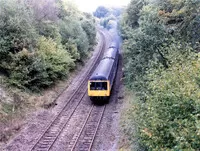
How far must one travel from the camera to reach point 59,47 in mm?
25234

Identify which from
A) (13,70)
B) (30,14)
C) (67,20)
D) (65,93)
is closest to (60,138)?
(13,70)

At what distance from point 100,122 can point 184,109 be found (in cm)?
1010

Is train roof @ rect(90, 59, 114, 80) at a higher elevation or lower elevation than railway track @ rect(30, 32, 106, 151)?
higher

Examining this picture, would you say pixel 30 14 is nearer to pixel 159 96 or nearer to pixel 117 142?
pixel 117 142

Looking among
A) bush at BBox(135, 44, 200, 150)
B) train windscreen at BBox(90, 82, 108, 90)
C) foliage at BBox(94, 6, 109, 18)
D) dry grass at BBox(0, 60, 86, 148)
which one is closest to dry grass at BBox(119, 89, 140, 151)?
train windscreen at BBox(90, 82, 108, 90)

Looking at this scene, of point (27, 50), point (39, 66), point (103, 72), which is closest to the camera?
point (27, 50)

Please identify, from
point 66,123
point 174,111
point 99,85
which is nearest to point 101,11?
point 99,85

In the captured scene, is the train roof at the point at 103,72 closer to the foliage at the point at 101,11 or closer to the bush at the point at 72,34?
the bush at the point at 72,34

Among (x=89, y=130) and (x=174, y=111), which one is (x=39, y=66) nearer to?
(x=89, y=130)

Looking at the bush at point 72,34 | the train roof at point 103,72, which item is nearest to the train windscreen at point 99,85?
the train roof at point 103,72

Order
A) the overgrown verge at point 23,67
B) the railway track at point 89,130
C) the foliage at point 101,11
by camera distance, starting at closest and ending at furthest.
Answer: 1. the railway track at point 89,130
2. the overgrown verge at point 23,67
3. the foliage at point 101,11

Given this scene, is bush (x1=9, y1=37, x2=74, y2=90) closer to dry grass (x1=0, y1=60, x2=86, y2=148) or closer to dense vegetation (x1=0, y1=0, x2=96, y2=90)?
dense vegetation (x1=0, y1=0, x2=96, y2=90)

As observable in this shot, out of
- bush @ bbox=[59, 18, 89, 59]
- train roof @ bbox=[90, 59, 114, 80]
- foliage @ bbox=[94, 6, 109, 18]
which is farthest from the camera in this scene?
foliage @ bbox=[94, 6, 109, 18]

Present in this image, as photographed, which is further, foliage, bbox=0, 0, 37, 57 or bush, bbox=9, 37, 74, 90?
foliage, bbox=0, 0, 37, 57
